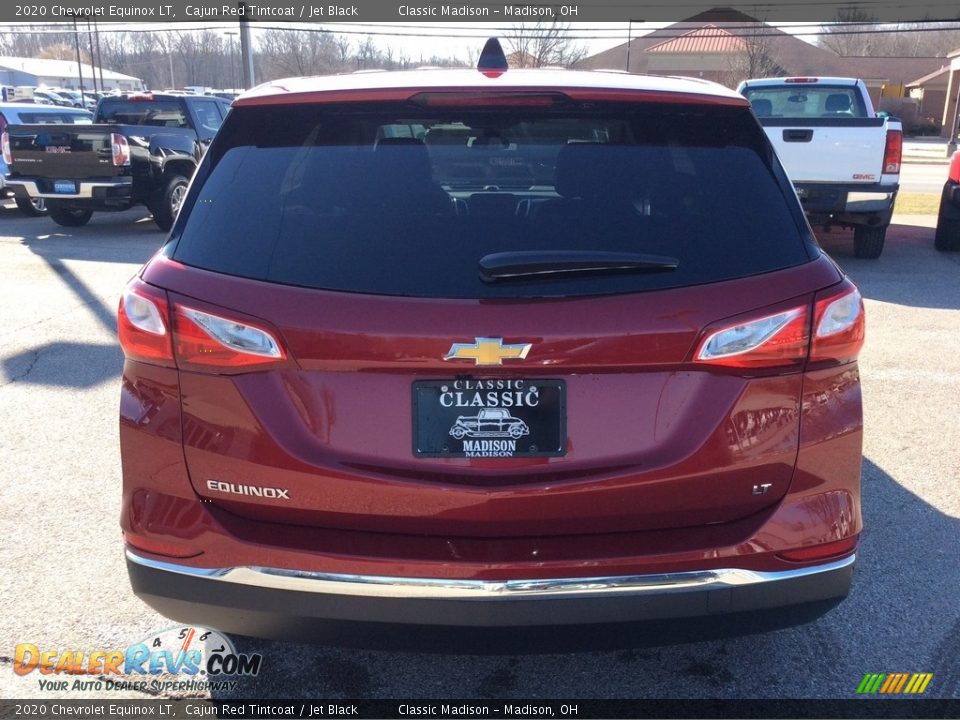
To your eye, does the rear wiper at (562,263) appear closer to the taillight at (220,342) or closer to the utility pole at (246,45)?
the taillight at (220,342)

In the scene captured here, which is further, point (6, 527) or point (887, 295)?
point (887, 295)

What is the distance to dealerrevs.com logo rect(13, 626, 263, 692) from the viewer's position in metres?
2.92

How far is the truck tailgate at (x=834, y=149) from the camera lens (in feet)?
32.4

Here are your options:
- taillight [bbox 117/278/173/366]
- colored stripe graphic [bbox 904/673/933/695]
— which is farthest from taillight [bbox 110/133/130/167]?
colored stripe graphic [bbox 904/673/933/695]

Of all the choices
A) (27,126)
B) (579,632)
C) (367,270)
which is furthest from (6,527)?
(27,126)

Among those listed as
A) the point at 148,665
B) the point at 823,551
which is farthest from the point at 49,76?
the point at 823,551

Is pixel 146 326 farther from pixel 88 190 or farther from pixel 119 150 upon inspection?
pixel 88 190

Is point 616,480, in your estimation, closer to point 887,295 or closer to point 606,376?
point 606,376

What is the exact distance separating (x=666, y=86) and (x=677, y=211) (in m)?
0.48

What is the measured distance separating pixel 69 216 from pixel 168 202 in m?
2.11

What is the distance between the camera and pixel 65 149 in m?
12.5

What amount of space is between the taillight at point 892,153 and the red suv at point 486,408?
8462 mm

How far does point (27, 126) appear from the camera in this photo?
12.6 m

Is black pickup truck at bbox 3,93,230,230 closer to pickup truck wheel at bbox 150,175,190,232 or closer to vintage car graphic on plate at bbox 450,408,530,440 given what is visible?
pickup truck wheel at bbox 150,175,190,232
